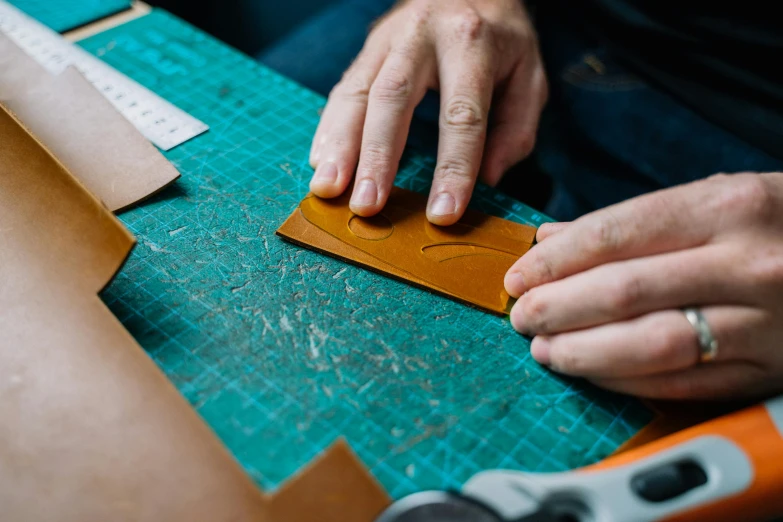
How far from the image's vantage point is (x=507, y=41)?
1.17m

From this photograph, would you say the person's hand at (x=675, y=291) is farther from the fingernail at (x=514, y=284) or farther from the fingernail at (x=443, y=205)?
the fingernail at (x=443, y=205)

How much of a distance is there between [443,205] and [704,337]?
42cm

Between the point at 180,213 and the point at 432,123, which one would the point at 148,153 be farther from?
the point at 432,123

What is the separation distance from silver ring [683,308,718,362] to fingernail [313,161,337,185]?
1.86ft

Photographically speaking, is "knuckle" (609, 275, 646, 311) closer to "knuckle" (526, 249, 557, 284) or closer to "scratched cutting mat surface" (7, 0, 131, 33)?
"knuckle" (526, 249, 557, 284)

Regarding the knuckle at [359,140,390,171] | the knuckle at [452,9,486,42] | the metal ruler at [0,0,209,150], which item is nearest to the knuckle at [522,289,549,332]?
the knuckle at [359,140,390,171]

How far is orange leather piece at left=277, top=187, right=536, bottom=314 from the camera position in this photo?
2.90 feet

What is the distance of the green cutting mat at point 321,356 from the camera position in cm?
72

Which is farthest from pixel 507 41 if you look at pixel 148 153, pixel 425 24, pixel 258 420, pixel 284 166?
pixel 258 420

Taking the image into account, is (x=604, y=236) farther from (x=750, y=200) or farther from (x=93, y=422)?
(x=93, y=422)

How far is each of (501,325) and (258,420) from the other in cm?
37

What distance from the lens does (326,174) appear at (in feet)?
3.23

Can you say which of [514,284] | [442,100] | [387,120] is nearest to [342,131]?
[387,120]

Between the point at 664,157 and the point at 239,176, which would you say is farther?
the point at 664,157
